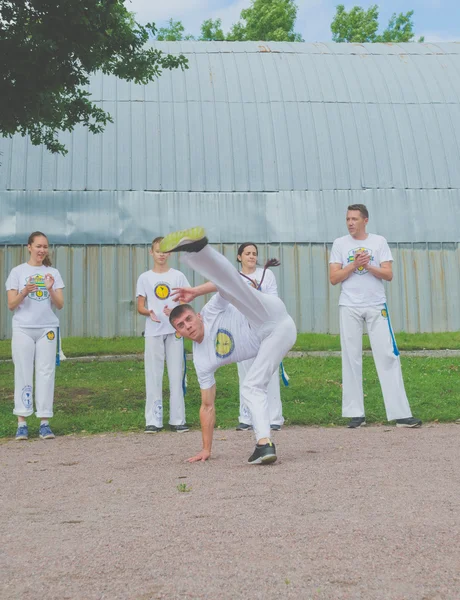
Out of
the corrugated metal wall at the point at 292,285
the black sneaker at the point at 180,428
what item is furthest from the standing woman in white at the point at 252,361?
the corrugated metal wall at the point at 292,285

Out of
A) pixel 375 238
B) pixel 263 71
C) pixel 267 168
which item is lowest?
pixel 375 238

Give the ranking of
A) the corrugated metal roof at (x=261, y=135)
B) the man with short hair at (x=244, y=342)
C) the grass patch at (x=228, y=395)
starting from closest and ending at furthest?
the man with short hair at (x=244, y=342)
the grass patch at (x=228, y=395)
the corrugated metal roof at (x=261, y=135)

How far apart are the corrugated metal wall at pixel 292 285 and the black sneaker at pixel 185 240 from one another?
15.0 meters

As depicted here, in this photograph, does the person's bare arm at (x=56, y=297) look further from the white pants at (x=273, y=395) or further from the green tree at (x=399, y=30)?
the green tree at (x=399, y=30)

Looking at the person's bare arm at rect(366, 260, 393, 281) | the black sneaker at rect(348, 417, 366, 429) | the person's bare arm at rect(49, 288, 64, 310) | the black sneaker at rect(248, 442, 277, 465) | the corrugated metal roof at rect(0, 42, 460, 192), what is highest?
the corrugated metal roof at rect(0, 42, 460, 192)

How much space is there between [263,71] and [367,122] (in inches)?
137

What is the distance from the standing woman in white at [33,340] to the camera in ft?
29.2

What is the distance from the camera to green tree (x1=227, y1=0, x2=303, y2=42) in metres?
41.0

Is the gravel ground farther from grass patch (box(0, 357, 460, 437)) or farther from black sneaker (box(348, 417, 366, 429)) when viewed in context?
grass patch (box(0, 357, 460, 437))

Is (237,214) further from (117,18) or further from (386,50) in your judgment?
(117,18)

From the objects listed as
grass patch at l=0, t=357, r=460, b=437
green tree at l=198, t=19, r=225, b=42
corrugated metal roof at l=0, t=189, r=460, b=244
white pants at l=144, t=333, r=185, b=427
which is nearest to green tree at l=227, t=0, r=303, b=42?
green tree at l=198, t=19, r=225, b=42

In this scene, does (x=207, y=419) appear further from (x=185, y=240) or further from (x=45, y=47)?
(x=45, y=47)

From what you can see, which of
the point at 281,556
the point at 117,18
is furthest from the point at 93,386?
the point at 281,556

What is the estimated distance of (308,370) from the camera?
14.3m
